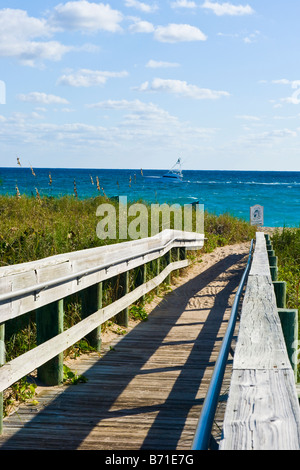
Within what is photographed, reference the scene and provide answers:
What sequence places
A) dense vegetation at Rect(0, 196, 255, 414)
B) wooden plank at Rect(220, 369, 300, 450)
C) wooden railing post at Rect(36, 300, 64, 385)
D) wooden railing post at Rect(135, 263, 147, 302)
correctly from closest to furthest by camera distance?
wooden plank at Rect(220, 369, 300, 450) < wooden railing post at Rect(36, 300, 64, 385) < dense vegetation at Rect(0, 196, 255, 414) < wooden railing post at Rect(135, 263, 147, 302)

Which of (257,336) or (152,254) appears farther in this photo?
(152,254)

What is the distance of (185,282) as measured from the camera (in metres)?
12.4

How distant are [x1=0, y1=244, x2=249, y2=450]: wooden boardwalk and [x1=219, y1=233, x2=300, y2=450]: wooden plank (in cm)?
147

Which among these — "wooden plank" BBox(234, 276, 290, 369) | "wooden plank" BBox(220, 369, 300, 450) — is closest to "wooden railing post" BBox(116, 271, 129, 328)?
"wooden plank" BBox(234, 276, 290, 369)

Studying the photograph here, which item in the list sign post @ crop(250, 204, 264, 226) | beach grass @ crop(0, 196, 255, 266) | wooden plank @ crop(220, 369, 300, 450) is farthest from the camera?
sign post @ crop(250, 204, 264, 226)

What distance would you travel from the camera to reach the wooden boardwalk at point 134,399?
412 cm

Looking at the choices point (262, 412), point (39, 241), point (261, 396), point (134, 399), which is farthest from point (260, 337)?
point (39, 241)

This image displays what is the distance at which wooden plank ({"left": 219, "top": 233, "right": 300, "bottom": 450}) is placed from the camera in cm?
177

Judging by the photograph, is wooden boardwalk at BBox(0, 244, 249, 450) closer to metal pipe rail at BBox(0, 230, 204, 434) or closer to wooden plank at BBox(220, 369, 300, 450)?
metal pipe rail at BBox(0, 230, 204, 434)

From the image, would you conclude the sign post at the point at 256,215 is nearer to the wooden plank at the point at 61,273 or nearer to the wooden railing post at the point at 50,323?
the wooden plank at the point at 61,273

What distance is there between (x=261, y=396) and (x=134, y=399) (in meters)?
3.10

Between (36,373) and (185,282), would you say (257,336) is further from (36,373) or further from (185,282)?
(185,282)

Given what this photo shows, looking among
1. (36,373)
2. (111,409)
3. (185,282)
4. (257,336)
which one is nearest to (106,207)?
(185,282)
